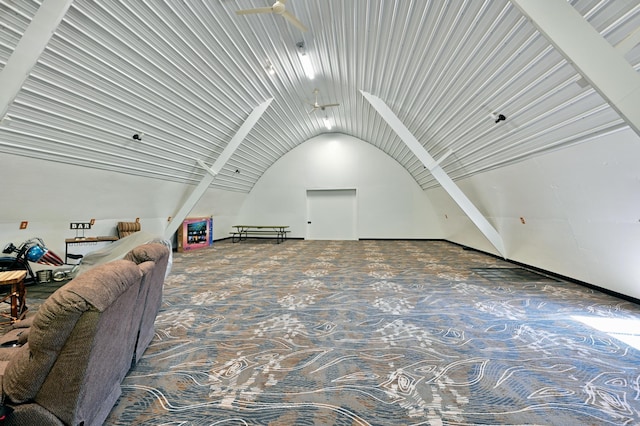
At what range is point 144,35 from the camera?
12.3 feet

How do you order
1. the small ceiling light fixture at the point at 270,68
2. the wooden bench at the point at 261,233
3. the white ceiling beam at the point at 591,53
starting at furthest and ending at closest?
the wooden bench at the point at 261,233 < the small ceiling light fixture at the point at 270,68 < the white ceiling beam at the point at 591,53

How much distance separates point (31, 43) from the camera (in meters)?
2.75

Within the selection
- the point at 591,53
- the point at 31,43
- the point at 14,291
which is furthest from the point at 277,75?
the point at 14,291

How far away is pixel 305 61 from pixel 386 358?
6009 mm

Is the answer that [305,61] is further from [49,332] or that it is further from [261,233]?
[261,233]

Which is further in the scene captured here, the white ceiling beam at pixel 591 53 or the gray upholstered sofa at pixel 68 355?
the white ceiling beam at pixel 591 53

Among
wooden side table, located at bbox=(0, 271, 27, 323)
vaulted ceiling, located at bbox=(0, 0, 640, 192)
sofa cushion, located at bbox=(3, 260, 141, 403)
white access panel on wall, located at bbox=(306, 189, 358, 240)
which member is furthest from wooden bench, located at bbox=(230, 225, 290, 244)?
sofa cushion, located at bbox=(3, 260, 141, 403)

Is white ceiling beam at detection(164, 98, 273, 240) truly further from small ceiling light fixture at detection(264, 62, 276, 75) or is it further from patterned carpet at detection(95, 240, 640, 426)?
patterned carpet at detection(95, 240, 640, 426)

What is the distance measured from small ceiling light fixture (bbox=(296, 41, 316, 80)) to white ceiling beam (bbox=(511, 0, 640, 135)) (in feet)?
13.3

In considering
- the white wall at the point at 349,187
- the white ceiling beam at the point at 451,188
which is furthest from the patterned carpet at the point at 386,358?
the white wall at the point at 349,187

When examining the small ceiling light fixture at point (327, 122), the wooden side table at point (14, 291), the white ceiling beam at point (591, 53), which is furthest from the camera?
the small ceiling light fixture at point (327, 122)

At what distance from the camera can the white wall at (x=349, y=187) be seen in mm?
11023

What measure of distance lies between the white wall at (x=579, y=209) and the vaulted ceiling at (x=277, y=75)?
0.29 meters

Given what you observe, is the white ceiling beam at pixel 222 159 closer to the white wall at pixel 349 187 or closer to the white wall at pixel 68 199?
the white wall at pixel 68 199
